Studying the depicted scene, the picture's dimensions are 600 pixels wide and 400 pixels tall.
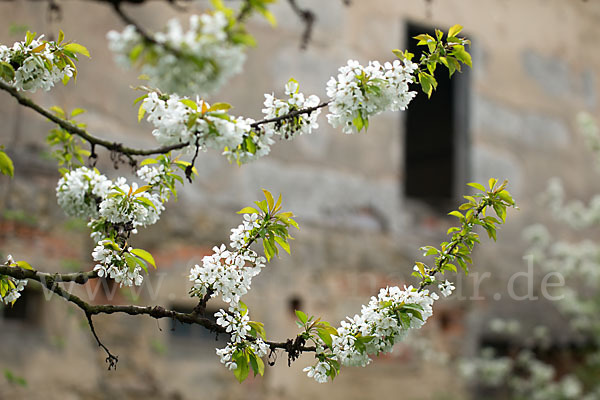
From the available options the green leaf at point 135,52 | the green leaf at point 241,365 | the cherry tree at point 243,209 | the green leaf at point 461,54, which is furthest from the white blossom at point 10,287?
the green leaf at point 461,54

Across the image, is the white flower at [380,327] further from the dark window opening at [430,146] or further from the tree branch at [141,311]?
the dark window opening at [430,146]

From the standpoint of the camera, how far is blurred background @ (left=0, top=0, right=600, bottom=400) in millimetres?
4398

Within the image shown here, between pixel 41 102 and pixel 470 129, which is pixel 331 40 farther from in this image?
pixel 41 102

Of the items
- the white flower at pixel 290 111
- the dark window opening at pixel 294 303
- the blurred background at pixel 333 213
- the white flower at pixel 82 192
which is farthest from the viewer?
the dark window opening at pixel 294 303

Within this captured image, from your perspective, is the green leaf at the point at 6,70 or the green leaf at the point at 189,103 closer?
the green leaf at the point at 189,103

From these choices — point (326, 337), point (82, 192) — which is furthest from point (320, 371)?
point (82, 192)

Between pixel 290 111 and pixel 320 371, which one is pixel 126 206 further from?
pixel 320 371

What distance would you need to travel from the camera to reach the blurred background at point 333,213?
4398 mm

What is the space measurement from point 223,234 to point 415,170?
4.42 metres

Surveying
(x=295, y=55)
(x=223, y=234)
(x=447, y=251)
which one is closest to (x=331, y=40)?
(x=295, y=55)

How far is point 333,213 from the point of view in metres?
5.49

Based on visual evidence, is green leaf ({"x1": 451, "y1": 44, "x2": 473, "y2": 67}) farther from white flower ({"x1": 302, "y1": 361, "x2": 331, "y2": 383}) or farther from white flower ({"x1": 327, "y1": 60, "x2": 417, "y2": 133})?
white flower ({"x1": 302, "y1": 361, "x2": 331, "y2": 383})

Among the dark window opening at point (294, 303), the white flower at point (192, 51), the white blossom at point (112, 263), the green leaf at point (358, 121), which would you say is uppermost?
the dark window opening at point (294, 303)

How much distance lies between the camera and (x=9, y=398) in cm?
409
